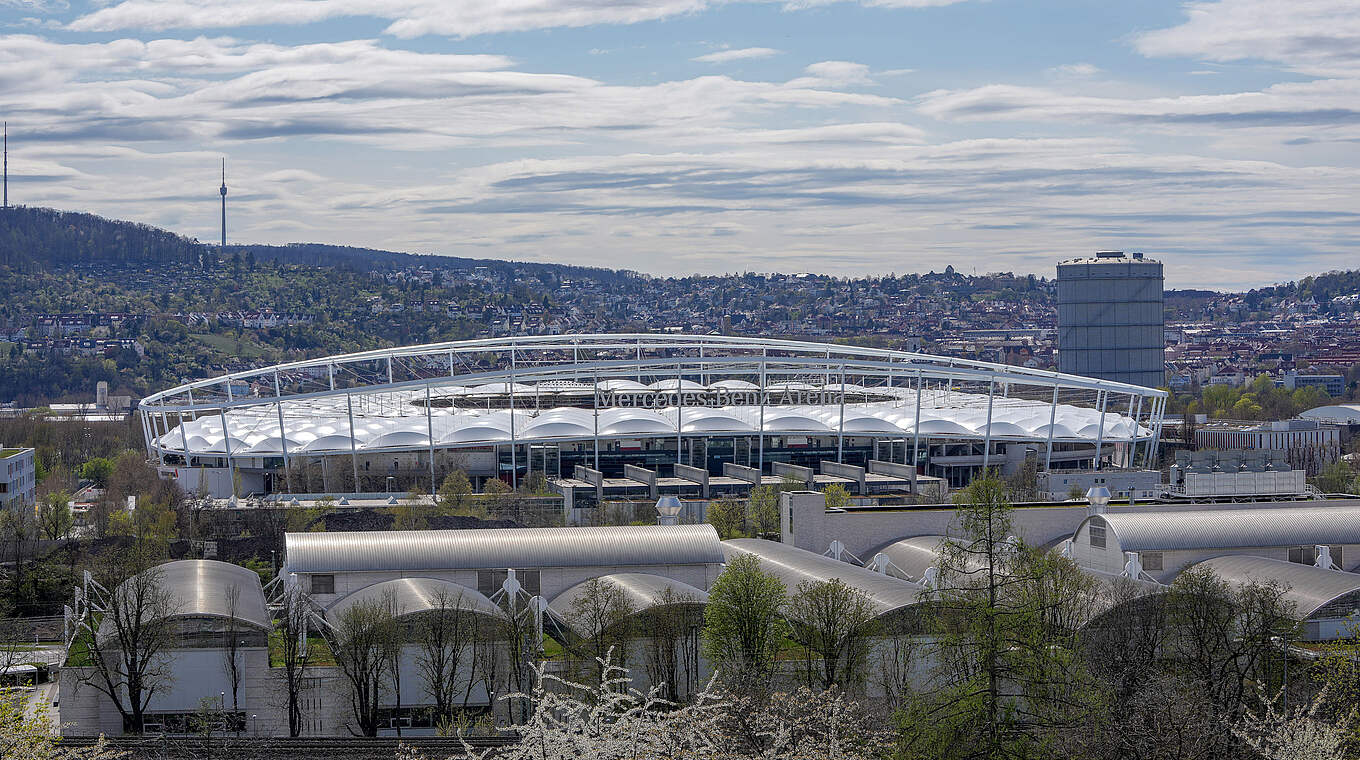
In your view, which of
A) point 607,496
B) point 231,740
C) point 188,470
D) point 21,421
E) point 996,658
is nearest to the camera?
point 996,658

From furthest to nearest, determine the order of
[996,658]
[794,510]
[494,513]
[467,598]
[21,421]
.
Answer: [21,421]
[494,513]
[794,510]
[467,598]
[996,658]

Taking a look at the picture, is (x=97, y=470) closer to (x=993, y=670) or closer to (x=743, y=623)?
(x=743, y=623)

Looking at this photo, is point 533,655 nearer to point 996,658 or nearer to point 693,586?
point 693,586

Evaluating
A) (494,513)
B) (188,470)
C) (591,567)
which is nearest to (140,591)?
(591,567)

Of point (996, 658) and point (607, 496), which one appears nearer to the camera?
point (996, 658)

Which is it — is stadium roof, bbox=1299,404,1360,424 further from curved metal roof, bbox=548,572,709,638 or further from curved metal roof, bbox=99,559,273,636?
curved metal roof, bbox=99,559,273,636

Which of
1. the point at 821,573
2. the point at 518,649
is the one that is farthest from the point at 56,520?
the point at 821,573

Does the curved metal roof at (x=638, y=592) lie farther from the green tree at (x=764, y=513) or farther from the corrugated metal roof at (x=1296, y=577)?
the green tree at (x=764, y=513)
